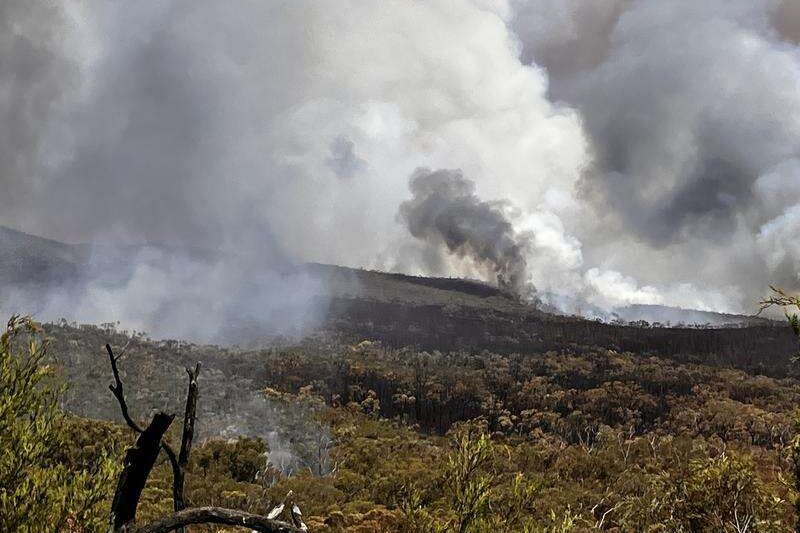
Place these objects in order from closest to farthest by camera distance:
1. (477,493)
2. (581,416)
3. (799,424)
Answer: (477,493) → (799,424) → (581,416)

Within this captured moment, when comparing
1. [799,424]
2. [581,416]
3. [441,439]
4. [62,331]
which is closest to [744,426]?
[581,416]

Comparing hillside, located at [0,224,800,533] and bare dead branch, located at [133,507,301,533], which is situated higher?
bare dead branch, located at [133,507,301,533]

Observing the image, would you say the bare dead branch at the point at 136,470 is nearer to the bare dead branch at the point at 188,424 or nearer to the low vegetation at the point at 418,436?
the bare dead branch at the point at 188,424

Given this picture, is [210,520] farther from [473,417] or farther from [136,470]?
[473,417]

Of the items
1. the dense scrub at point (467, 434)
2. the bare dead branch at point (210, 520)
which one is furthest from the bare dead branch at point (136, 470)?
the dense scrub at point (467, 434)

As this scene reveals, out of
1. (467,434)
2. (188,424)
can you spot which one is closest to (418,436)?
(467,434)

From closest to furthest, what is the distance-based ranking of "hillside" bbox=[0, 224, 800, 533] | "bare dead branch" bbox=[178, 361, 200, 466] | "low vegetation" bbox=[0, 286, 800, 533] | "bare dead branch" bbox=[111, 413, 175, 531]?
"bare dead branch" bbox=[111, 413, 175, 531] → "bare dead branch" bbox=[178, 361, 200, 466] → "low vegetation" bbox=[0, 286, 800, 533] → "hillside" bbox=[0, 224, 800, 533]

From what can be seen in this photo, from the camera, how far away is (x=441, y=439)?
266 feet

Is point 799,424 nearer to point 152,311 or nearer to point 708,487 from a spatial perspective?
point 708,487

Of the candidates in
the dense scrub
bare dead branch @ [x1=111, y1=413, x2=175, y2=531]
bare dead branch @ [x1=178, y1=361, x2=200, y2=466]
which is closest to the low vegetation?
the dense scrub

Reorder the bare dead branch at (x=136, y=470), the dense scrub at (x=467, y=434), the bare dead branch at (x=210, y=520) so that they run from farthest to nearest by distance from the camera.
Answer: the dense scrub at (x=467, y=434)
the bare dead branch at (x=136, y=470)
the bare dead branch at (x=210, y=520)

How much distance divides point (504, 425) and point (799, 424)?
87420 mm

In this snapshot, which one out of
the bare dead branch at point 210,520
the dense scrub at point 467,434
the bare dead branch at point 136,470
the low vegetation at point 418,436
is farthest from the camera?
the dense scrub at point 467,434

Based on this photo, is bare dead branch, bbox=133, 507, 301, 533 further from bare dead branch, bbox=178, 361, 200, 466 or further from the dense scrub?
the dense scrub
